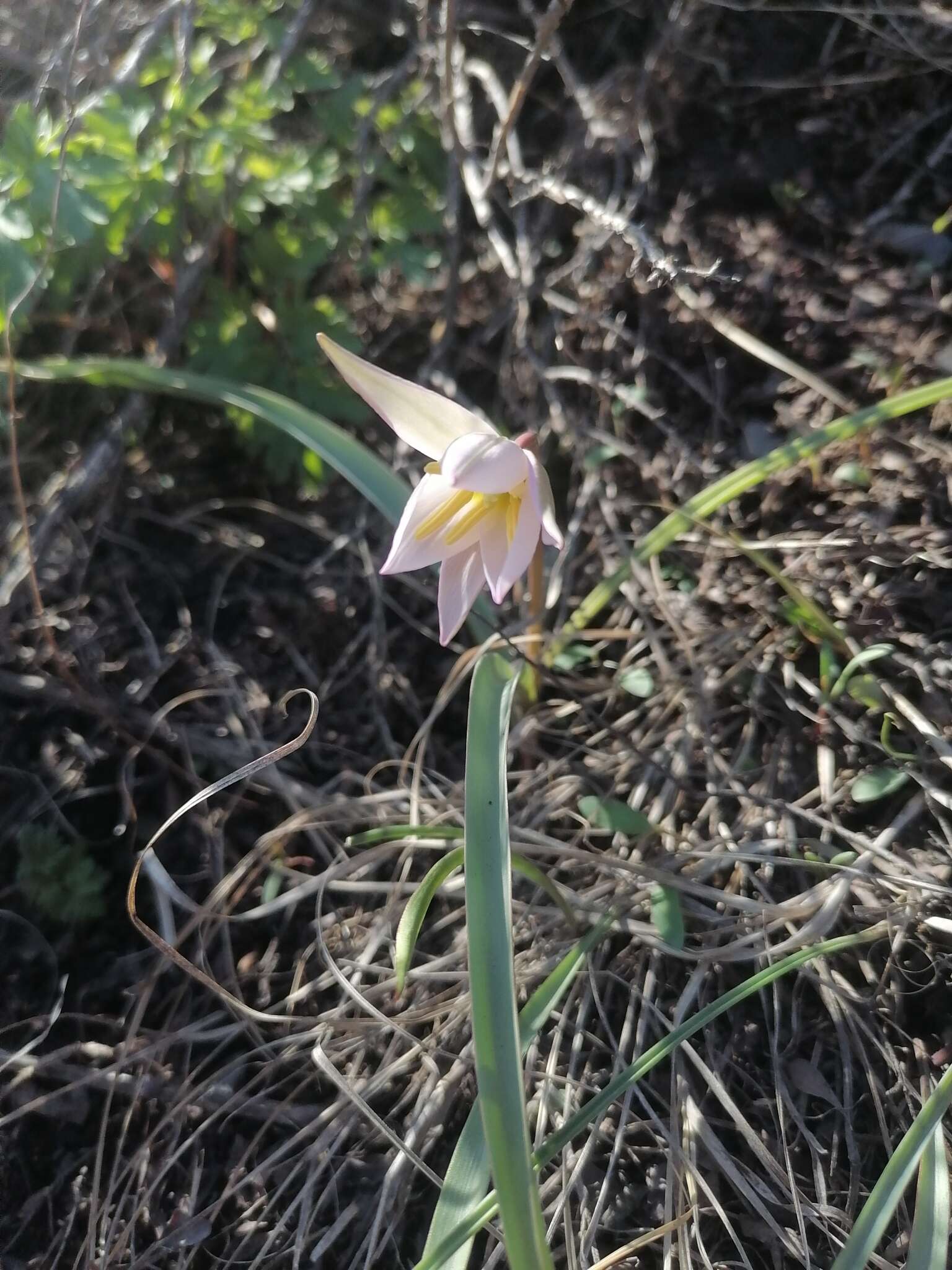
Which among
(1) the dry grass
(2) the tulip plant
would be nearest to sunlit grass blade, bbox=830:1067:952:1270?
(2) the tulip plant

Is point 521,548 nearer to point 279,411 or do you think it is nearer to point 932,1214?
point 279,411

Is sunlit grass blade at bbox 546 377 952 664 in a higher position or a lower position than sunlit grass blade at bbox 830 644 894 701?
higher

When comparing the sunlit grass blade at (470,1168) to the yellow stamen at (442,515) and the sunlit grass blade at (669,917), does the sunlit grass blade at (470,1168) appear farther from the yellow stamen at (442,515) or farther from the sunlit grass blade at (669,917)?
the yellow stamen at (442,515)

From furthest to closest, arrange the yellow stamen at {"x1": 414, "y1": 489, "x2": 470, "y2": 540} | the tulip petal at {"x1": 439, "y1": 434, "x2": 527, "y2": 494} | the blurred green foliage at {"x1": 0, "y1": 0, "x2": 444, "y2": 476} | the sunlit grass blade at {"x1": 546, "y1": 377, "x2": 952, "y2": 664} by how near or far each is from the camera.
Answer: the blurred green foliage at {"x1": 0, "y1": 0, "x2": 444, "y2": 476}
the sunlit grass blade at {"x1": 546, "y1": 377, "x2": 952, "y2": 664}
the yellow stamen at {"x1": 414, "y1": 489, "x2": 470, "y2": 540}
the tulip petal at {"x1": 439, "y1": 434, "x2": 527, "y2": 494}

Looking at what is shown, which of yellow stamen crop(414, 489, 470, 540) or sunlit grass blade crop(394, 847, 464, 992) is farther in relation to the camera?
yellow stamen crop(414, 489, 470, 540)

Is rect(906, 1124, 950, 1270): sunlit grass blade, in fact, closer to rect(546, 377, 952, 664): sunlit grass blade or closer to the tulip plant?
the tulip plant

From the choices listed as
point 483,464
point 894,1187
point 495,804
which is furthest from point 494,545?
point 894,1187

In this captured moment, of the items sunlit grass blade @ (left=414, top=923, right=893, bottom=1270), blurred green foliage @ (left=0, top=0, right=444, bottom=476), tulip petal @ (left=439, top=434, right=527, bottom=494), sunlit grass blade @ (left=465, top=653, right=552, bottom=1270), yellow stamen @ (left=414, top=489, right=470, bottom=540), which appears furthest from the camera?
blurred green foliage @ (left=0, top=0, right=444, bottom=476)

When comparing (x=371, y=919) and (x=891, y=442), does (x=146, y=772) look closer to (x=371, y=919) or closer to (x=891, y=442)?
(x=371, y=919)
